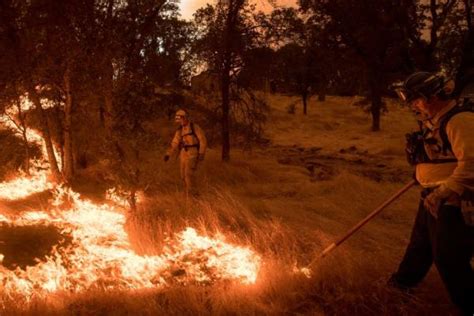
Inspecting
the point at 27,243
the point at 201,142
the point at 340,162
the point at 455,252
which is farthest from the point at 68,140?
the point at 340,162

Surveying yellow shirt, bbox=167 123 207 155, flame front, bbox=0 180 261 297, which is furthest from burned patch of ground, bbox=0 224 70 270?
yellow shirt, bbox=167 123 207 155

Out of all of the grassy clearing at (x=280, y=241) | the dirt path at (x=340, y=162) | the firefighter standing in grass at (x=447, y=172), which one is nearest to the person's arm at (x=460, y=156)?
the firefighter standing in grass at (x=447, y=172)

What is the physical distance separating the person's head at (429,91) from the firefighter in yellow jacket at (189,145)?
21.1ft

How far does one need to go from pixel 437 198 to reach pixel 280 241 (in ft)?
10.1

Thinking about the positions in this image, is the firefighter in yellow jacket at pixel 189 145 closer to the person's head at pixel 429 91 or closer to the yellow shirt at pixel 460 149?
the person's head at pixel 429 91

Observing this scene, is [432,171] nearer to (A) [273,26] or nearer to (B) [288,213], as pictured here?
(B) [288,213]

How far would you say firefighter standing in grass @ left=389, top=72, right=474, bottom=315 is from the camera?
3225 mm

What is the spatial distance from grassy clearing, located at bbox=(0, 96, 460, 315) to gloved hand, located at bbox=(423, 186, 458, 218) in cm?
101

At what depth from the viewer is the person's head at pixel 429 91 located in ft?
11.3

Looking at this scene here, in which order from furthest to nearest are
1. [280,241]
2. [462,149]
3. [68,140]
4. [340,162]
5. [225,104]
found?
1. [340,162]
2. [225,104]
3. [68,140]
4. [280,241]
5. [462,149]

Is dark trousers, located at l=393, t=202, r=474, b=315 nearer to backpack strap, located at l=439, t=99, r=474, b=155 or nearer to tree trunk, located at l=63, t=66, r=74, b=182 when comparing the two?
backpack strap, located at l=439, t=99, r=474, b=155

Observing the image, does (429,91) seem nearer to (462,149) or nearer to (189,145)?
(462,149)

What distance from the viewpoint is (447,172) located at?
3516mm

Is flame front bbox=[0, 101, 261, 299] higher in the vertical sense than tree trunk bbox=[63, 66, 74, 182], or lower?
lower
